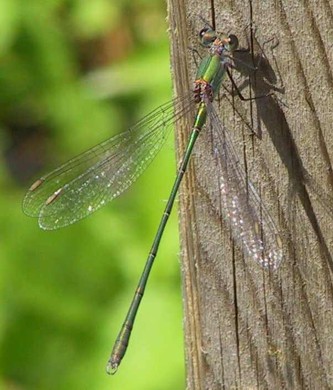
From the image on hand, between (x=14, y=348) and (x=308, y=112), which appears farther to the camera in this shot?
(x=14, y=348)

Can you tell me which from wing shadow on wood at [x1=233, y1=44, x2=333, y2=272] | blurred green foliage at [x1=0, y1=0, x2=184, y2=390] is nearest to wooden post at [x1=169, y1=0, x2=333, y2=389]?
wing shadow on wood at [x1=233, y1=44, x2=333, y2=272]

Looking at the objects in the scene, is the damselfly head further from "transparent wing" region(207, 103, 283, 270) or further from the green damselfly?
"transparent wing" region(207, 103, 283, 270)

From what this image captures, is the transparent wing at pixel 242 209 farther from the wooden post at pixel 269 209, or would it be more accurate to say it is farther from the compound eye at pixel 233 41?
the compound eye at pixel 233 41

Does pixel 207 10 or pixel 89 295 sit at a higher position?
pixel 89 295

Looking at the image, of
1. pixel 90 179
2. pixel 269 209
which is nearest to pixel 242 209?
pixel 269 209

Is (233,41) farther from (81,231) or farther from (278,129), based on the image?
(81,231)

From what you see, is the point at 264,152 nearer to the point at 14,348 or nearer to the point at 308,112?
the point at 308,112

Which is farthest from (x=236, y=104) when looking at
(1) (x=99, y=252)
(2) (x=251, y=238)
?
(1) (x=99, y=252)
